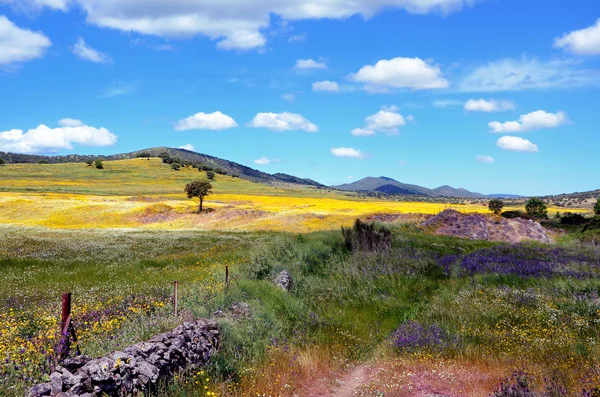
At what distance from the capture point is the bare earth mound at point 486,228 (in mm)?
40125

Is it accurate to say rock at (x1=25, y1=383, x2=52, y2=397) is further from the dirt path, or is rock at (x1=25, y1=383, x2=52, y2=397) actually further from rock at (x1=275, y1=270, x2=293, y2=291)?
rock at (x1=275, y1=270, x2=293, y2=291)

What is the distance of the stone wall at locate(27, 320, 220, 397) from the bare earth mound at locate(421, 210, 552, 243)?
36541mm

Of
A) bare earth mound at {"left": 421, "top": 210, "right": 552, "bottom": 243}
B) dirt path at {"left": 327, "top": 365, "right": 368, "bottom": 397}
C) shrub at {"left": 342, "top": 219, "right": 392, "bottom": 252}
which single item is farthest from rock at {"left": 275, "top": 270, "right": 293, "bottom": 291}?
bare earth mound at {"left": 421, "top": 210, "right": 552, "bottom": 243}

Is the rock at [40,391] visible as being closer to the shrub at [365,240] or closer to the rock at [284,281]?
the rock at [284,281]

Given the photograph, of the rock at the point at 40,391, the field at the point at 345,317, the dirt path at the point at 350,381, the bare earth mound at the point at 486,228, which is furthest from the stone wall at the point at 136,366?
the bare earth mound at the point at 486,228

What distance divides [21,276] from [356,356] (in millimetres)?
20465

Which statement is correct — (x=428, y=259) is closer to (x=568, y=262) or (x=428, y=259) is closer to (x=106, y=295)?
(x=568, y=262)

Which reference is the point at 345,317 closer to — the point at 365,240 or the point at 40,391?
the point at 40,391

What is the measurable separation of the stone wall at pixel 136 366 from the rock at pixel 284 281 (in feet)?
22.0

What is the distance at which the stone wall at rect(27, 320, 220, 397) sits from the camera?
5.57 m

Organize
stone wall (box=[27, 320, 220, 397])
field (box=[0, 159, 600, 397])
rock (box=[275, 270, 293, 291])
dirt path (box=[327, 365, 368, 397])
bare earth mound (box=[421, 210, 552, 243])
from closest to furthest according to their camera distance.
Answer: stone wall (box=[27, 320, 220, 397]) < field (box=[0, 159, 600, 397]) < dirt path (box=[327, 365, 368, 397]) < rock (box=[275, 270, 293, 291]) < bare earth mound (box=[421, 210, 552, 243])

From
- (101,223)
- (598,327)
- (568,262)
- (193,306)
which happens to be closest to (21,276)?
(193,306)

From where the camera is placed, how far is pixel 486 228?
41312 millimetres

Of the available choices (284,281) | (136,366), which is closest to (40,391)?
(136,366)
